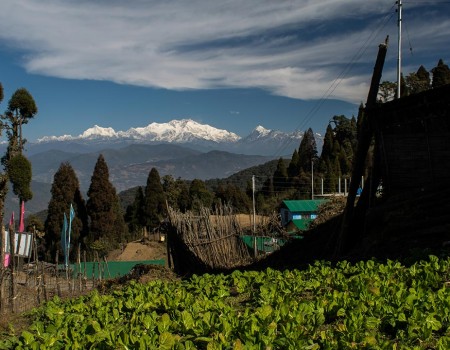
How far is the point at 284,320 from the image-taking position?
3947mm

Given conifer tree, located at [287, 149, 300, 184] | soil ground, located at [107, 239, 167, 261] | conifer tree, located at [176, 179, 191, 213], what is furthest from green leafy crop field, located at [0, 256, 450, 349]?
conifer tree, located at [287, 149, 300, 184]

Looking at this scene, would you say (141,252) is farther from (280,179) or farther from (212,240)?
(212,240)

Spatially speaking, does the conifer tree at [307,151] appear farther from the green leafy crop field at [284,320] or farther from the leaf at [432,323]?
the leaf at [432,323]

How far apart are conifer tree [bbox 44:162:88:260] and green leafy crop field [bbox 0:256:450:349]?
36.5 metres

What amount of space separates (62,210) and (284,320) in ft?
129

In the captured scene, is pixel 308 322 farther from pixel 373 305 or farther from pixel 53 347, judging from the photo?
pixel 53 347

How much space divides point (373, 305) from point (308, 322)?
70 cm

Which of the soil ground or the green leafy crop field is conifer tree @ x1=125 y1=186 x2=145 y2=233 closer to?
the soil ground

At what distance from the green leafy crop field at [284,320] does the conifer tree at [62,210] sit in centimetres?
3649

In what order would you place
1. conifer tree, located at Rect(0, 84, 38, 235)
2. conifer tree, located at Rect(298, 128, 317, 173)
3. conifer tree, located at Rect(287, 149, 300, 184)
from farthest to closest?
conifer tree, located at Rect(298, 128, 317, 173), conifer tree, located at Rect(287, 149, 300, 184), conifer tree, located at Rect(0, 84, 38, 235)

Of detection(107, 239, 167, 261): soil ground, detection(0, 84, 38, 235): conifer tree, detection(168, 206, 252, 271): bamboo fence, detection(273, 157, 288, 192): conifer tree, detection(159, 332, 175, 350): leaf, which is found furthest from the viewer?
detection(273, 157, 288, 192): conifer tree

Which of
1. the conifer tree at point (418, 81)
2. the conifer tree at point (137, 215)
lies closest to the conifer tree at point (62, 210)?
the conifer tree at point (137, 215)

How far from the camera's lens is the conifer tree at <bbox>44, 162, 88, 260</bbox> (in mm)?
39906

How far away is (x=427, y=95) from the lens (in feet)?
35.7
